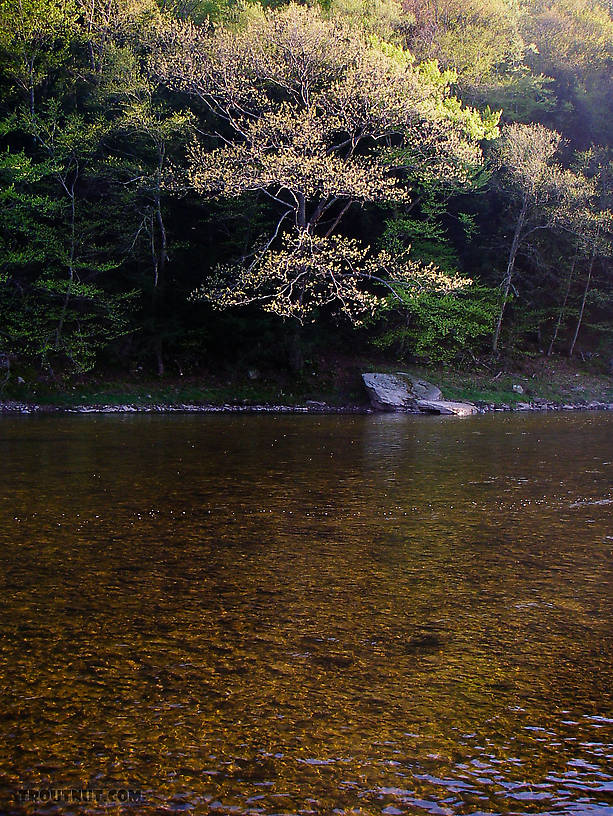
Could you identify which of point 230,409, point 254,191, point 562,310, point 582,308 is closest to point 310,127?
point 254,191

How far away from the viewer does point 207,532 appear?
8812 millimetres

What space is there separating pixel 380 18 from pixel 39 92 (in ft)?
52.0

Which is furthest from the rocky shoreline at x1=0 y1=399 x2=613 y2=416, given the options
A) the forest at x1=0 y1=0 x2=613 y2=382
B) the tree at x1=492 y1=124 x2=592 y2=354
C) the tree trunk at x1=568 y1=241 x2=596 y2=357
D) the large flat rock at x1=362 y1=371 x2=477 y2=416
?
the tree trunk at x1=568 y1=241 x2=596 y2=357

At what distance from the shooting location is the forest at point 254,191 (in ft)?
94.9

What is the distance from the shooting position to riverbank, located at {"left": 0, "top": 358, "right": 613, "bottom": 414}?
29.3 meters

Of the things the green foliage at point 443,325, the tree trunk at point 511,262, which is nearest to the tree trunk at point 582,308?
the tree trunk at point 511,262

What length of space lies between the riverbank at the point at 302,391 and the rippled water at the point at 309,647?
18.0 metres

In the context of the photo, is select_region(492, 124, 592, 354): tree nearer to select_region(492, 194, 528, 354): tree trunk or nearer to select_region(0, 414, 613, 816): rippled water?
select_region(492, 194, 528, 354): tree trunk

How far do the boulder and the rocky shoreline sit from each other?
462mm

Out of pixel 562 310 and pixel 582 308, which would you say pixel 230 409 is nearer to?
pixel 562 310

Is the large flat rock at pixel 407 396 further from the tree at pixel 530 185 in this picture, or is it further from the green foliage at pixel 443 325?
the tree at pixel 530 185

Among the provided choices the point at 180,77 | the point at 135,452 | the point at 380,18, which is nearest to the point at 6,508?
the point at 135,452

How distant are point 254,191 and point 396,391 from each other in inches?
413

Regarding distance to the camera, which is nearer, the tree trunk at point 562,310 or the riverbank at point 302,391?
the riverbank at point 302,391
